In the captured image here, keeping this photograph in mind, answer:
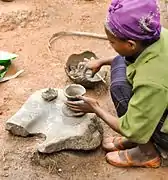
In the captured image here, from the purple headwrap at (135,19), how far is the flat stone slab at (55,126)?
0.71 meters

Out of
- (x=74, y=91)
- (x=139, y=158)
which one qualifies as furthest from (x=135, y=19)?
(x=139, y=158)

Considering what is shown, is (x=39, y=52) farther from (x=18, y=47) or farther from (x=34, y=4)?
(x=34, y=4)

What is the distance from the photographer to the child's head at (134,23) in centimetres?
204

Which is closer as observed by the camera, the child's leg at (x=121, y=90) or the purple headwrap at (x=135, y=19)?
the purple headwrap at (x=135, y=19)

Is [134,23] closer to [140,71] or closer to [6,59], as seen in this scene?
[140,71]

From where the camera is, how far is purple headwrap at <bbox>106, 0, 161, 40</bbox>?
6.68 ft

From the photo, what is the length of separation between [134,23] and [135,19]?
21 millimetres

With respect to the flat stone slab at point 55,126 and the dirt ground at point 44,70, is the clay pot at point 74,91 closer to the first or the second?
the flat stone slab at point 55,126

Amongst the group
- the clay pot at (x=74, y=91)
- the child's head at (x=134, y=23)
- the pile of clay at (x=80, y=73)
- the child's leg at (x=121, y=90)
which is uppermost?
the child's head at (x=134, y=23)

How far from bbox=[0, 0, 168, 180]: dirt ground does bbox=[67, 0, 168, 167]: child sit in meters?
0.34

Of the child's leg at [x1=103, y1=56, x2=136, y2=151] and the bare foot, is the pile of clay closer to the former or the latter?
the child's leg at [x1=103, y1=56, x2=136, y2=151]

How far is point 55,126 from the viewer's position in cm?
264

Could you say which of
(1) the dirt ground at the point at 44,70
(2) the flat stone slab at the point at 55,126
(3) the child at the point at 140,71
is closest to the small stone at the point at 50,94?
(2) the flat stone slab at the point at 55,126

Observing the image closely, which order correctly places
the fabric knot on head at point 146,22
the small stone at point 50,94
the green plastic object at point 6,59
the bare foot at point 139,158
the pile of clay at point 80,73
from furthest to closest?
the green plastic object at point 6,59 < the pile of clay at point 80,73 < the small stone at point 50,94 < the bare foot at point 139,158 < the fabric knot on head at point 146,22
